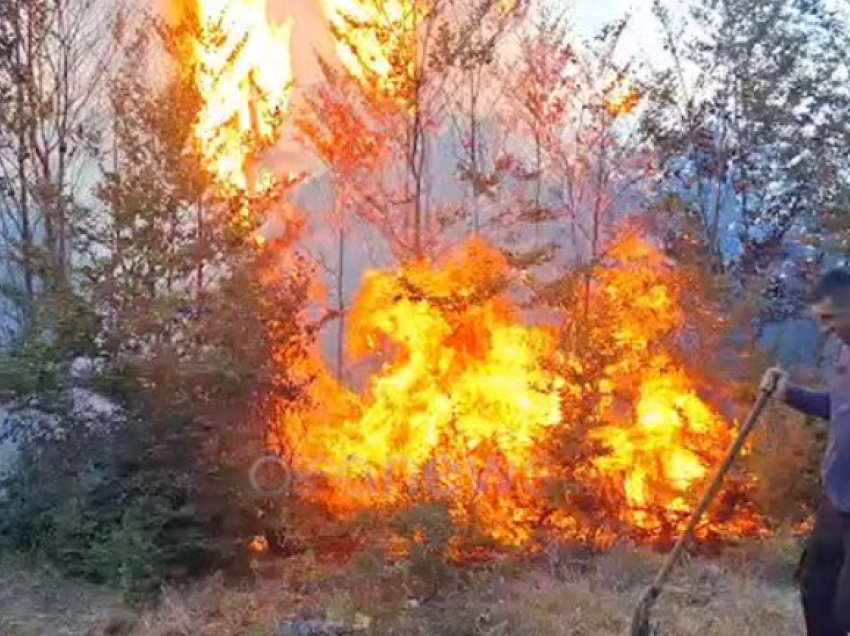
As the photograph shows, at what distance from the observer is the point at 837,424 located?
4.49 metres

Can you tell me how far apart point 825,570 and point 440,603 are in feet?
8.01

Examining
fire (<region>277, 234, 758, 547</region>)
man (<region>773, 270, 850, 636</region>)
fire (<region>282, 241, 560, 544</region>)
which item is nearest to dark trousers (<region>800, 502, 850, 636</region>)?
man (<region>773, 270, 850, 636</region>)

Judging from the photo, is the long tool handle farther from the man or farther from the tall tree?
the tall tree

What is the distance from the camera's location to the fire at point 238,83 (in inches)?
415

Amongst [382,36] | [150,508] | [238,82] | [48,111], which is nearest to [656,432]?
[150,508]

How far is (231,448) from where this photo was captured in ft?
24.4

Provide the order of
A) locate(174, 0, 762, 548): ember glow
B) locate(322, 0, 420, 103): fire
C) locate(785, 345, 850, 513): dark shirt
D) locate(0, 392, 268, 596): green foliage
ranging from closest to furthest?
locate(785, 345, 850, 513): dark shirt, locate(0, 392, 268, 596): green foliage, locate(174, 0, 762, 548): ember glow, locate(322, 0, 420, 103): fire

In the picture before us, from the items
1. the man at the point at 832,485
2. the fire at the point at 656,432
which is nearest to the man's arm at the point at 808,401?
the man at the point at 832,485

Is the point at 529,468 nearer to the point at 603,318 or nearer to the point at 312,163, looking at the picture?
the point at 603,318

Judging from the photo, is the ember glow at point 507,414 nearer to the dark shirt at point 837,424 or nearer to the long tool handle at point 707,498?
the long tool handle at point 707,498

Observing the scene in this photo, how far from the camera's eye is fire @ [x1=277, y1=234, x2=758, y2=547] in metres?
7.93

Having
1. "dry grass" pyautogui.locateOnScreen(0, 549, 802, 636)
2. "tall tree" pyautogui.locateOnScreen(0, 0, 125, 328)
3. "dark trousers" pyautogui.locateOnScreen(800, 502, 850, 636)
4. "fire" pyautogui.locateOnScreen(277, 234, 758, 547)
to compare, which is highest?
"tall tree" pyautogui.locateOnScreen(0, 0, 125, 328)

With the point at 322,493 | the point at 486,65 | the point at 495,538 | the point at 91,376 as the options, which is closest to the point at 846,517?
the point at 495,538

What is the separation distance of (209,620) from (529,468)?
8.87 feet
